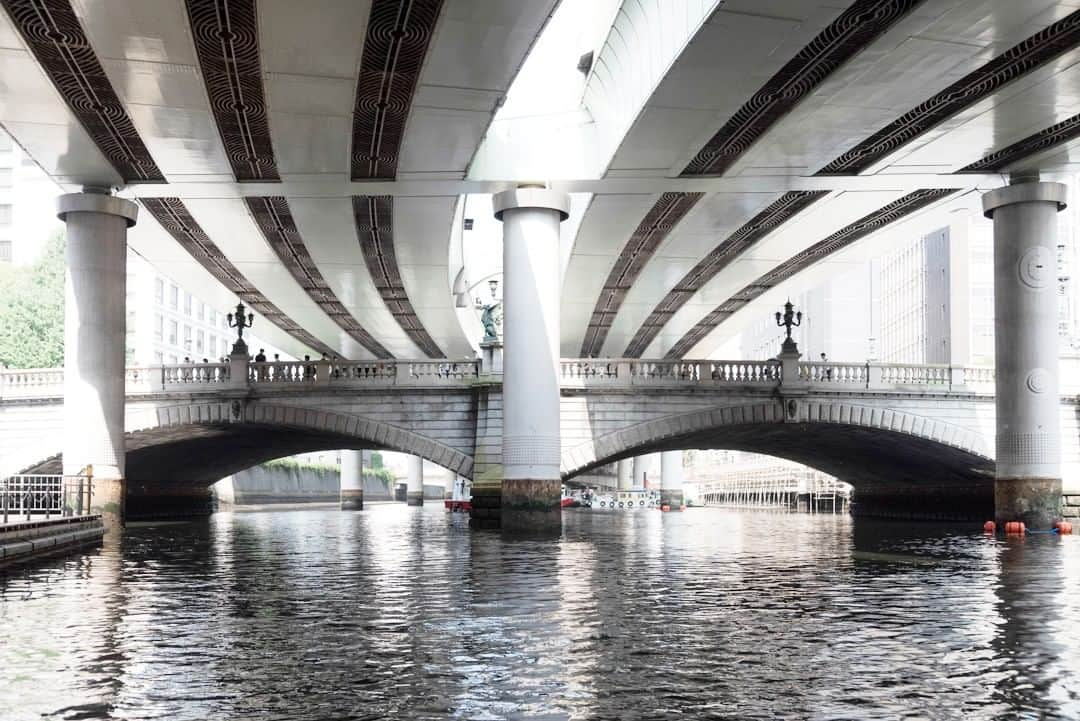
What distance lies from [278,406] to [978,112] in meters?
24.2

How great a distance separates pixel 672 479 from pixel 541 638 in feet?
229

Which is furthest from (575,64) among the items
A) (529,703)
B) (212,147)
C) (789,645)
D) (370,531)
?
(529,703)

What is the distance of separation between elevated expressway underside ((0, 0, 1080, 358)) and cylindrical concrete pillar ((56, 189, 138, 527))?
4.12ft

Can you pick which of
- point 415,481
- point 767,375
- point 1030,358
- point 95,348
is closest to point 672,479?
point 415,481

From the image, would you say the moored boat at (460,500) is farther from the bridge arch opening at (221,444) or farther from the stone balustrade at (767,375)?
the stone balustrade at (767,375)

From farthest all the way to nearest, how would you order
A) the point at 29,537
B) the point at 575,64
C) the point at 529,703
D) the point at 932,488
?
the point at 932,488
the point at 575,64
the point at 29,537
the point at 529,703

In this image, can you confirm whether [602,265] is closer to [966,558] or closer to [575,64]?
[575,64]

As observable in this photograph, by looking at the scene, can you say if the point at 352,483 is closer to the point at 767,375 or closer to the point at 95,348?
the point at 767,375

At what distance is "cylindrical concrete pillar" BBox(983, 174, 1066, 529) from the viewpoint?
34281 millimetres

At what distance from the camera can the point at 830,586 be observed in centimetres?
1834

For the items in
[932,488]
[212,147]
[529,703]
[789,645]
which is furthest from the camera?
[932,488]

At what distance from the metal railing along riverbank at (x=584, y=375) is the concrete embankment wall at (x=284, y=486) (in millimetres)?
30965

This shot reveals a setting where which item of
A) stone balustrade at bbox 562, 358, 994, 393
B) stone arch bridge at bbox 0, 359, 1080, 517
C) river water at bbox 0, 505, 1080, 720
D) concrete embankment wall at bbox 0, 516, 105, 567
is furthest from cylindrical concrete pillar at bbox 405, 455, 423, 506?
river water at bbox 0, 505, 1080, 720

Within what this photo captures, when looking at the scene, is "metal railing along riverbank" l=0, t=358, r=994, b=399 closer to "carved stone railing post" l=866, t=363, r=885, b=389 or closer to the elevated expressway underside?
"carved stone railing post" l=866, t=363, r=885, b=389
